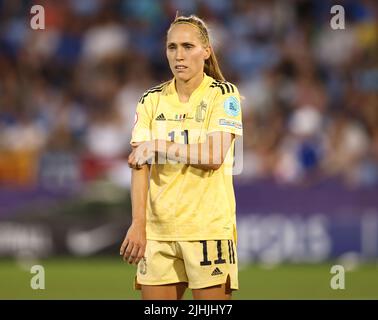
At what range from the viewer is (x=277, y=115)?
584 inches

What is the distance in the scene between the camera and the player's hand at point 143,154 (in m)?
5.11

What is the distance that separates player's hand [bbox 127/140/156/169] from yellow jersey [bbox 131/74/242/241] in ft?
0.53

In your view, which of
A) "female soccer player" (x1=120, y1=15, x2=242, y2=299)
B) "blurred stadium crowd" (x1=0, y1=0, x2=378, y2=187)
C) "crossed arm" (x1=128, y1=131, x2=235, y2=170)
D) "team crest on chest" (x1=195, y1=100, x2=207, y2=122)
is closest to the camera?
"crossed arm" (x1=128, y1=131, x2=235, y2=170)

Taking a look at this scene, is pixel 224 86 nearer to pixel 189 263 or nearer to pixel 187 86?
pixel 187 86

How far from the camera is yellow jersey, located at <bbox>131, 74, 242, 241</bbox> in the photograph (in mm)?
5246

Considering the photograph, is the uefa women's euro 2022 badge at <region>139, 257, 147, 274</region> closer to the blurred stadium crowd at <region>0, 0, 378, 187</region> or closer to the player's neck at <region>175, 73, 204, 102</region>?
the player's neck at <region>175, 73, 204, 102</region>

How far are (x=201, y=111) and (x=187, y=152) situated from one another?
1.04 ft

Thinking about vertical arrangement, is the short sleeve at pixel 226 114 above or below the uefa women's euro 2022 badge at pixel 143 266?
above

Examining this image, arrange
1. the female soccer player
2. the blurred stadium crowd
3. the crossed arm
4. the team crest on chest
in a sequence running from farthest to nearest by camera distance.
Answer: the blurred stadium crowd → the team crest on chest → the female soccer player → the crossed arm

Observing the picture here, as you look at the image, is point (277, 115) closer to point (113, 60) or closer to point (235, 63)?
point (235, 63)

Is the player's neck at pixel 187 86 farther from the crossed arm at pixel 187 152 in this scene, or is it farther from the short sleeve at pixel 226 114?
the crossed arm at pixel 187 152

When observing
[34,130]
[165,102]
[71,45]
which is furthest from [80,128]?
[165,102]

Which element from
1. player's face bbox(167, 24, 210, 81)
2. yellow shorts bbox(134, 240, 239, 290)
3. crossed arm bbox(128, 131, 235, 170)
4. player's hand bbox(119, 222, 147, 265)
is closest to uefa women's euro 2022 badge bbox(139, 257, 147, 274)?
yellow shorts bbox(134, 240, 239, 290)

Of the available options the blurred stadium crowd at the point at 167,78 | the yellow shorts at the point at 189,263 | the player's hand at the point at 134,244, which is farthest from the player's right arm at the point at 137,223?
the blurred stadium crowd at the point at 167,78
